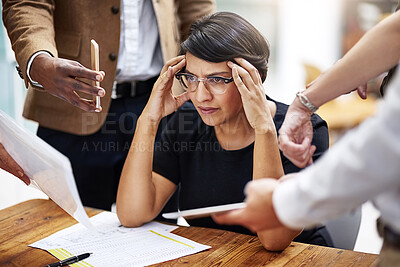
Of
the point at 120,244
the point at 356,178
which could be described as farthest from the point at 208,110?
the point at 356,178

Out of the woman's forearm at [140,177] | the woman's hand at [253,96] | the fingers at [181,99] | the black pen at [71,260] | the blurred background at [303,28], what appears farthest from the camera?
the blurred background at [303,28]

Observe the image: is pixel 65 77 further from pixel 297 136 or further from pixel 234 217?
pixel 234 217

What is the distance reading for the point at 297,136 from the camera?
A: 4.03 feet

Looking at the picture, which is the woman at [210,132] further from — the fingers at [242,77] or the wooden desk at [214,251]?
the wooden desk at [214,251]

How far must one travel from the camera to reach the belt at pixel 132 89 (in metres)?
2.11

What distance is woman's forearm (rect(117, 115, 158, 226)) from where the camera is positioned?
1.64m

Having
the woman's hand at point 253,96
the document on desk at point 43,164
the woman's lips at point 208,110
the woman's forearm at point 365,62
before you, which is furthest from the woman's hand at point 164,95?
the woman's forearm at point 365,62

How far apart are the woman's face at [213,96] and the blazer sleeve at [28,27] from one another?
1.54 feet

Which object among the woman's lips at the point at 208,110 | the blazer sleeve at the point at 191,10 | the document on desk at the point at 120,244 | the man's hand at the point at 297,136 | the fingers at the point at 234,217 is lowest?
the document on desk at the point at 120,244

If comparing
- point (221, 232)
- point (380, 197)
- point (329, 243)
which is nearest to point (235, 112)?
point (221, 232)

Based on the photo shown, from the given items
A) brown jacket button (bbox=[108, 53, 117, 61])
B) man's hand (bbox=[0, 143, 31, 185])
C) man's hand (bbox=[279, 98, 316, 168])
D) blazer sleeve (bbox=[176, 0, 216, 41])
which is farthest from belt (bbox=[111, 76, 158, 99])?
man's hand (bbox=[279, 98, 316, 168])

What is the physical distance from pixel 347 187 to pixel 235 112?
3.29ft

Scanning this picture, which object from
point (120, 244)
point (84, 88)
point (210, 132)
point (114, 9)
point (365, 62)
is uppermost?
point (114, 9)

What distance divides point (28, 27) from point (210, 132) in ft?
2.39
